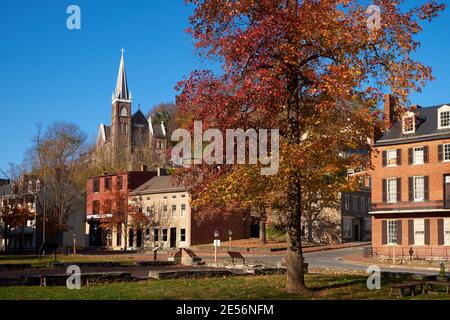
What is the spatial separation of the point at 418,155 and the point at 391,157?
2435 mm

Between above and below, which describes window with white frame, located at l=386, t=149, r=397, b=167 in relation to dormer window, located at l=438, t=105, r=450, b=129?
below

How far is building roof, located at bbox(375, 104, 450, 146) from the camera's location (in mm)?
47000

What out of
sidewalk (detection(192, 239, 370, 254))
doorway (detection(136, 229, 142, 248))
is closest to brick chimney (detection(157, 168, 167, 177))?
doorway (detection(136, 229, 142, 248))

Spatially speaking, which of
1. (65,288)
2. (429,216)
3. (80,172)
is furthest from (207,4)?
(80,172)

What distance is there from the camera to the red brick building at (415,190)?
4616 centimetres

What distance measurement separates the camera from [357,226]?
64.9m

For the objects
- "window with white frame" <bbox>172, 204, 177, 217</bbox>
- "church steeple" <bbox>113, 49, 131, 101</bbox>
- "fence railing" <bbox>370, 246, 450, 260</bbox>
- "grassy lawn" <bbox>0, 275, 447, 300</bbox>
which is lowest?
"fence railing" <bbox>370, 246, 450, 260</bbox>

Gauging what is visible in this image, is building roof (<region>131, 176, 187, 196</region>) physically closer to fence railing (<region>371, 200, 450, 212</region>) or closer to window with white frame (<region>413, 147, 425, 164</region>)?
fence railing (<region>371, 200, 450, 212</region>)

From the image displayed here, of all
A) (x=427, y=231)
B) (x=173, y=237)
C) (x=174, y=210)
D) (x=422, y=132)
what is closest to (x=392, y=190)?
(x=427, y=231)

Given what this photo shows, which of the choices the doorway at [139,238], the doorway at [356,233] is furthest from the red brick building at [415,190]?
the doorway at [139,238]

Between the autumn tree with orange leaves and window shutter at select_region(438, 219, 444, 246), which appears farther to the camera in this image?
window shutter at select_region(438, 219, 444, 246)

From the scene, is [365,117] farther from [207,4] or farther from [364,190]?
[364,190]

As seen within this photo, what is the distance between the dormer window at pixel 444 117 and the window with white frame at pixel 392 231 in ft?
27.9
